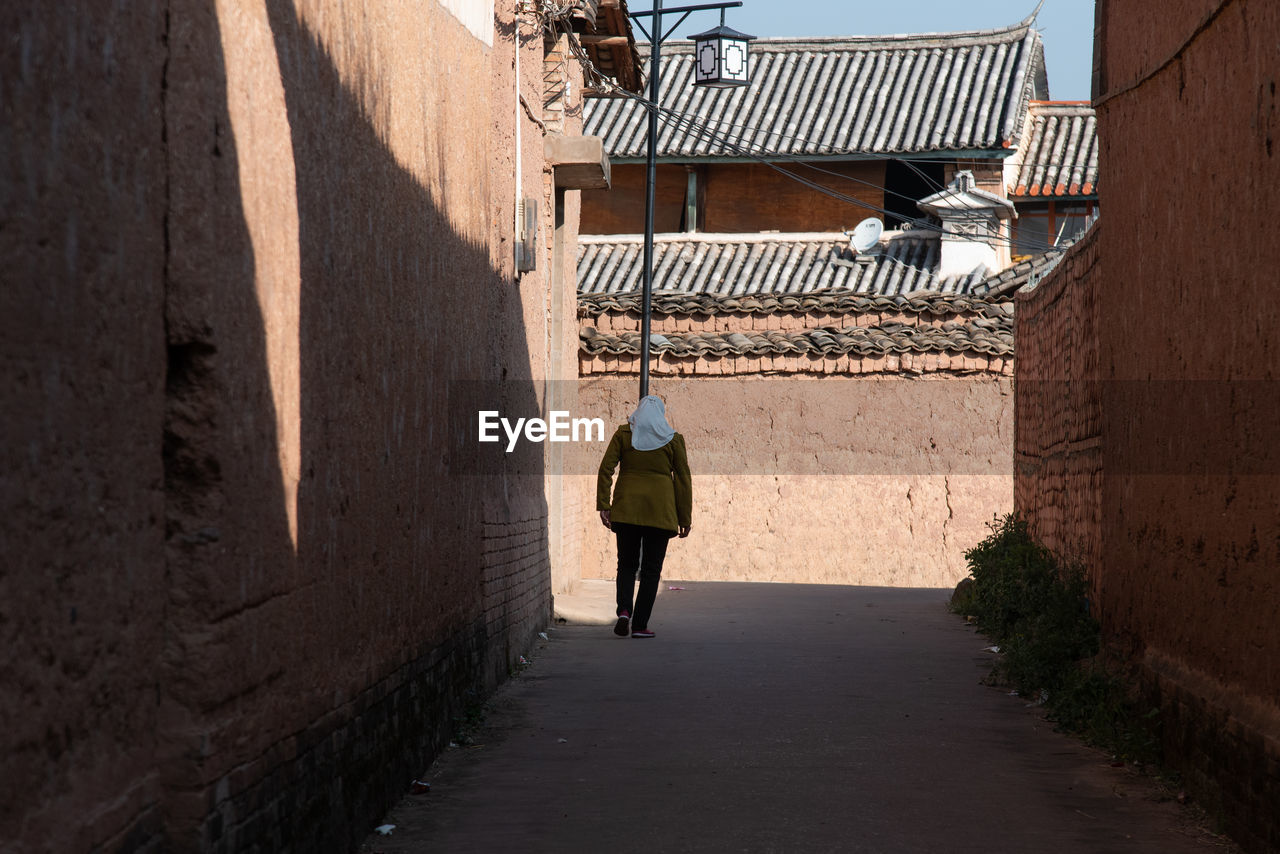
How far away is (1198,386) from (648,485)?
580 cm

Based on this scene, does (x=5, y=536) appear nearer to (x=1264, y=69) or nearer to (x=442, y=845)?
(x=442, y=845)

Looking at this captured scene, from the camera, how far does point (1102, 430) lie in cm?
810

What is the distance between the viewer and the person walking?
36.4 feet

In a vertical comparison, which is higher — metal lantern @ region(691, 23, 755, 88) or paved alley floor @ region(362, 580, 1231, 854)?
metal lantern @ region(691, 23, 755, 88)

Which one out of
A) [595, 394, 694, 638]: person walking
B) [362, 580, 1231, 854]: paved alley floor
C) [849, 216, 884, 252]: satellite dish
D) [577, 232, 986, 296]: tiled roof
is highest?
[849, 216, 884, 252]: satellite dish

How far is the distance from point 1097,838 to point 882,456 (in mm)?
11512

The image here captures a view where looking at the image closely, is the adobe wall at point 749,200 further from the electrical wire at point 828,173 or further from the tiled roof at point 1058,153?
the tiled roof at point 1058,153

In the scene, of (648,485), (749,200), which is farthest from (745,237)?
(648,485)

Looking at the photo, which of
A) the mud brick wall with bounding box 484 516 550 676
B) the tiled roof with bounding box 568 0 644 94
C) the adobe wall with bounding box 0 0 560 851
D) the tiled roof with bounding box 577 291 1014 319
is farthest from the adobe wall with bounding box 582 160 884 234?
the adobe wall with bounding box 0 0 560 851

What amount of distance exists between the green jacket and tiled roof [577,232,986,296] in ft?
30.5

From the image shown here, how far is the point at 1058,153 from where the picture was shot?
24578 millimetres

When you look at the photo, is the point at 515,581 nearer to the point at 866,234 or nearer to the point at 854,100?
the point at 866,234

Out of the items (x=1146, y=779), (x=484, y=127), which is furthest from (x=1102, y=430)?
(x=484, y=127)

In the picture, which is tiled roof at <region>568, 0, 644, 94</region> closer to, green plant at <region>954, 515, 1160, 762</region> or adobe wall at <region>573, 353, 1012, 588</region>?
adobe wall at <region>573, 353, 1012, 588</region>
